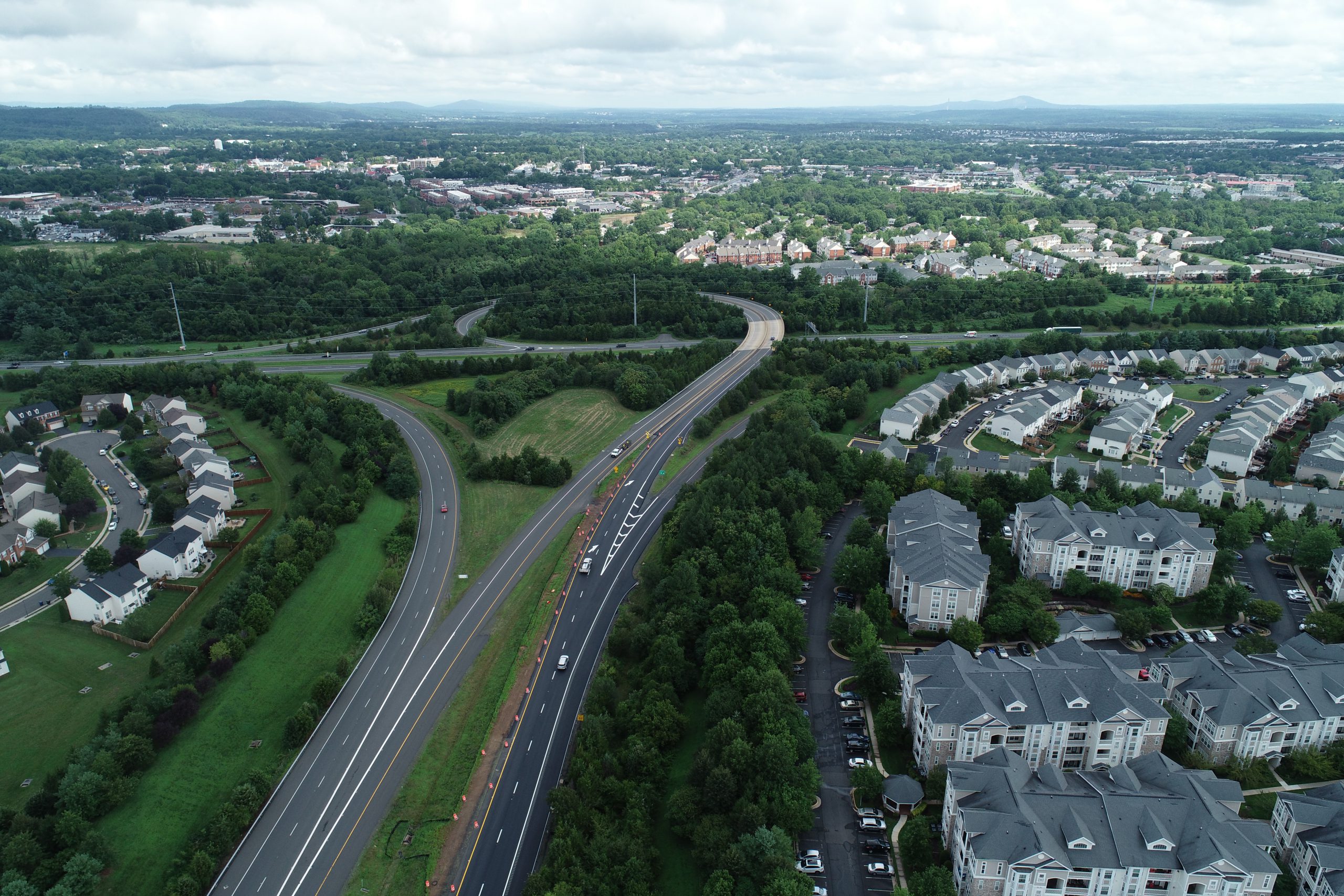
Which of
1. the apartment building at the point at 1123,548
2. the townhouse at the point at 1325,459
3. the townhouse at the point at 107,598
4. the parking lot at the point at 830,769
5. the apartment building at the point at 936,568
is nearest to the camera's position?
the parking lot at the point at 830,769

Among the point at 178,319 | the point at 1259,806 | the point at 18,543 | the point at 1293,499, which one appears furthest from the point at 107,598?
the point at 1293,499

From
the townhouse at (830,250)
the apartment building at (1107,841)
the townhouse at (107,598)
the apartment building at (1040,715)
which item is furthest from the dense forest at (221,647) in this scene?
the townhouse at (830,250)

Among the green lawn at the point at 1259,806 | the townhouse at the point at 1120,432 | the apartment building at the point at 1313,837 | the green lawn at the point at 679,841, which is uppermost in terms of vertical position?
the townhouse at the point at 1120,432

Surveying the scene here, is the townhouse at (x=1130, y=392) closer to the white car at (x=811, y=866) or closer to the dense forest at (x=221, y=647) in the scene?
the white car at (x=811, y=866)

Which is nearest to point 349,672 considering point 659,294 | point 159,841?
point 159,841

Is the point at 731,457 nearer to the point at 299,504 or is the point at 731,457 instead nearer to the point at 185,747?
the point at 299,504
